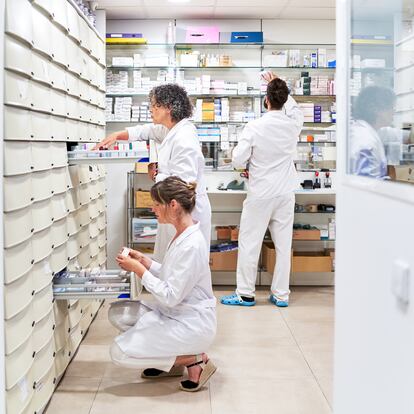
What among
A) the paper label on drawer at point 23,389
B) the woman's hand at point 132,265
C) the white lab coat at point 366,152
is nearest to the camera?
the white lab coat at point 366,152

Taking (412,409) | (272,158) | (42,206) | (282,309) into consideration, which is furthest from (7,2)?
(282,309)

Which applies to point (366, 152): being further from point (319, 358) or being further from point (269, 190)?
point (269, 190)

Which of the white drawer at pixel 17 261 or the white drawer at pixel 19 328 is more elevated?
the white drawer at pixel 17 261

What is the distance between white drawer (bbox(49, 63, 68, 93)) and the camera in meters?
3.17

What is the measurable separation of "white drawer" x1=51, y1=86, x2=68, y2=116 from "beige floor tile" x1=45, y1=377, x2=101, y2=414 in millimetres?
1464

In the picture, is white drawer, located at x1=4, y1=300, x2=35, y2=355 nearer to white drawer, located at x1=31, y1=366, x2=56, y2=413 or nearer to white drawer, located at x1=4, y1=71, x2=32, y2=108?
white drawer, located at x1=31, y1=366, x2=56, y2=413

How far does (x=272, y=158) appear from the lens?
17.1 feet

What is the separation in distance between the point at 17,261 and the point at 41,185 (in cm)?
51

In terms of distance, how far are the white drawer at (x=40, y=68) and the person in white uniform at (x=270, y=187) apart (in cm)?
238

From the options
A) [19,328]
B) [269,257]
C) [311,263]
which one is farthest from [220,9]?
[19,328]

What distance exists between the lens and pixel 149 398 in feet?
10.9

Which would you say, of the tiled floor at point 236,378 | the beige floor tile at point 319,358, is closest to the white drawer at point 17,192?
the tiled floor at point 236,378

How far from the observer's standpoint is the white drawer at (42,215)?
2.84 meters

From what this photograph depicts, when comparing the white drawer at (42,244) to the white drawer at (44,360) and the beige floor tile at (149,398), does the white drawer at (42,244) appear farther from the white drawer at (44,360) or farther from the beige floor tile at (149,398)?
the beige floor tile at (149,398)
